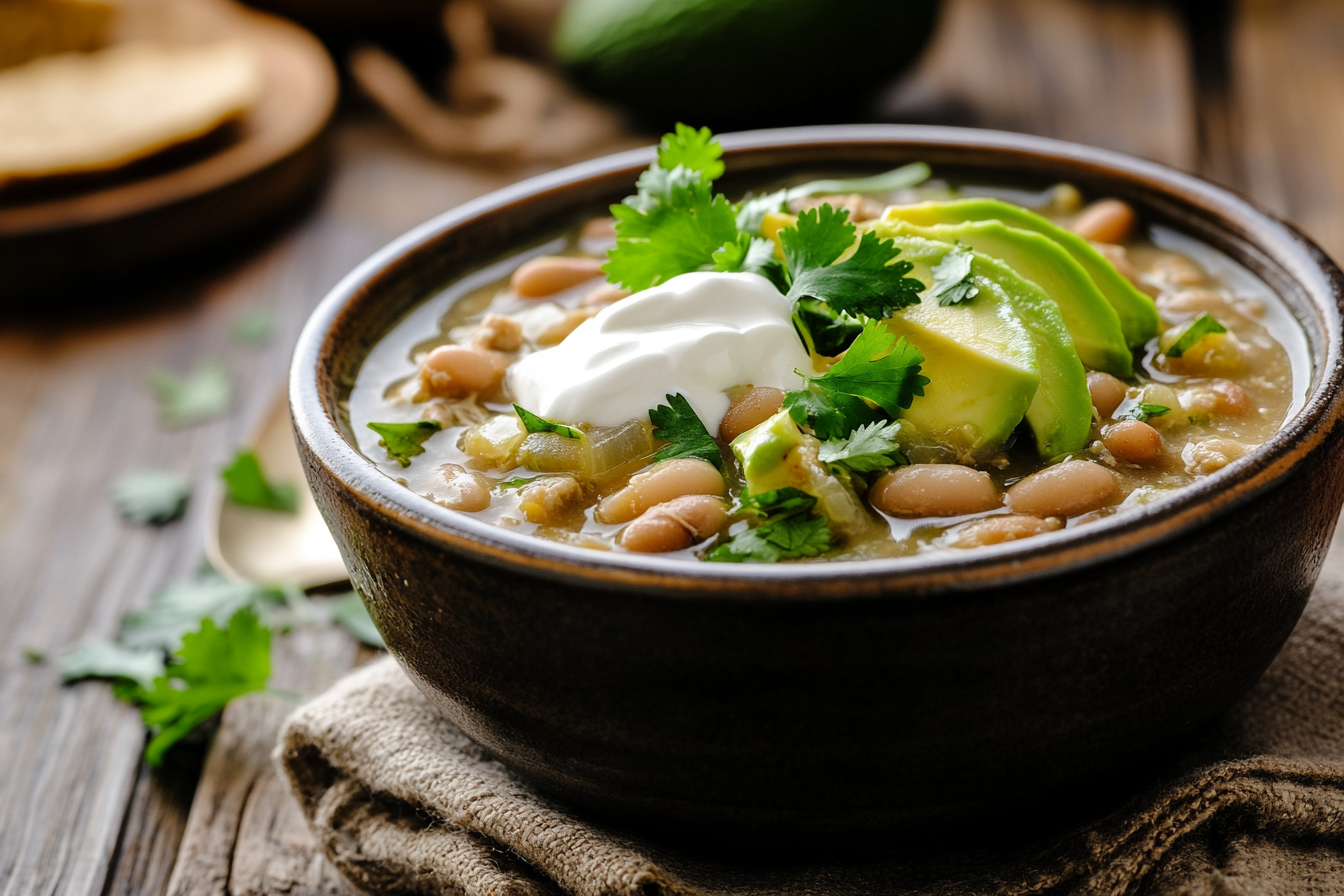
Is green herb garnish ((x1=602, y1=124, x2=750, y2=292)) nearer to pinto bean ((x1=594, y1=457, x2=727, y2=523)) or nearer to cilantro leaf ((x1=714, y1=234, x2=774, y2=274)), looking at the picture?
cilantro leaf ((x1=714, y1=234, x2=774, y2=274))

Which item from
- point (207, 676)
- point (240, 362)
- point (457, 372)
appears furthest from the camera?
point (240, 362)

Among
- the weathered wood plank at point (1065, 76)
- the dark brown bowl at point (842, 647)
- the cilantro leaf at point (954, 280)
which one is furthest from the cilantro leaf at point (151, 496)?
the weathered wood plank at point (1065, 76)

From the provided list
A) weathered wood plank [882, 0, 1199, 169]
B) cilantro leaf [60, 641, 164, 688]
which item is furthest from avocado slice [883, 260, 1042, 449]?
weathered wood plank [882, 0, 1199, 169]

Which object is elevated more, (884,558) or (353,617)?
(884,558)

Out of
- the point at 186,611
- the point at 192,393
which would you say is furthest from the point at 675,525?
the point at 192,393

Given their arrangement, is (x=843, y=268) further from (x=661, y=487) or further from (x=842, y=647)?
(x=842, y=647)

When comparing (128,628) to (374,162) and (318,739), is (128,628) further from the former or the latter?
(374,162)
